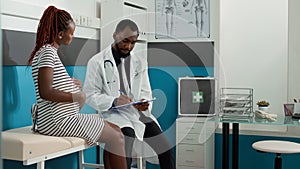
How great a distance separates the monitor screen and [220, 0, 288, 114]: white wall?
0.16m

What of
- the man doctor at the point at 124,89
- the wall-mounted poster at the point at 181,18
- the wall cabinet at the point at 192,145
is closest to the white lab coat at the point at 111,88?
the man doctor at the point at 124,89

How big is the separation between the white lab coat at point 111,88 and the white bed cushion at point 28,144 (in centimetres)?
33

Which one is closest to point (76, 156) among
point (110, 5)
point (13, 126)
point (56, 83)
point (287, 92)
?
point (13, 126)

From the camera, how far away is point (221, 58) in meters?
2.52

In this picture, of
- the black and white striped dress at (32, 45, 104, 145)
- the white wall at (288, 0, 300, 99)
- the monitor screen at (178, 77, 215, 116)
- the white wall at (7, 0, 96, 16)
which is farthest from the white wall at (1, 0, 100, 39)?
the white wall at (288, 0, 300, 99)

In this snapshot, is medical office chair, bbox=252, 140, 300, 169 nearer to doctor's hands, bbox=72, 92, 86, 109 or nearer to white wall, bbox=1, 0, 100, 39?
doctor's hands, bbox=72, 92, 86, 109

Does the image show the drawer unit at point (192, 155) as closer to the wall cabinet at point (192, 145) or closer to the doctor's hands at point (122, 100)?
the wall cabinet at point (192, 145)

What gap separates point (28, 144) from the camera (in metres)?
1.63

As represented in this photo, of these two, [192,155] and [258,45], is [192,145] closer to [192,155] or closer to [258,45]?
[192,155]

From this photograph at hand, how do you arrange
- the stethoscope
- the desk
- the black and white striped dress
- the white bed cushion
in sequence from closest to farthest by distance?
the white bed cushion, the black and white striped dress, the stethoscope, the desk

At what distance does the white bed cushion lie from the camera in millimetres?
1626

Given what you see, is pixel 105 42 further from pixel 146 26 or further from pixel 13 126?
pixel 13 126

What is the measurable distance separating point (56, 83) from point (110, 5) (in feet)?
2.68

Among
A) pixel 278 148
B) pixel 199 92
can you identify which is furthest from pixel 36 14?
pixel 278 148
